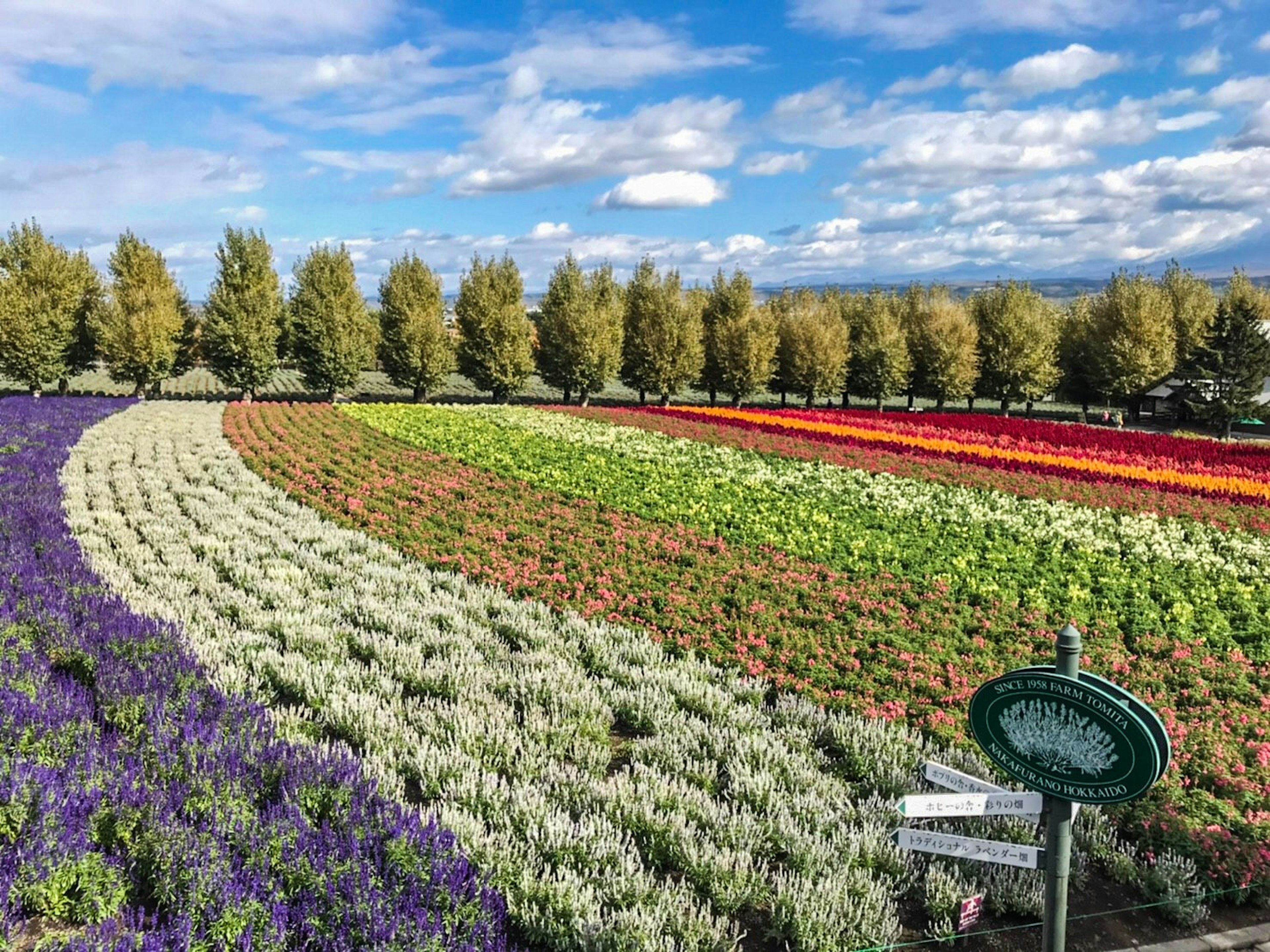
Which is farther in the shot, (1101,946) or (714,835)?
(714,835)

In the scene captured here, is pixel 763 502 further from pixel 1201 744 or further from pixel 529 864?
pixel 529 864

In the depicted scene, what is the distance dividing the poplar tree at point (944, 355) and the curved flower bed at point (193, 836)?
179ft

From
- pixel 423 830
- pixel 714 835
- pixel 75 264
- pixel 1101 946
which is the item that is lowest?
pixel 1101 946

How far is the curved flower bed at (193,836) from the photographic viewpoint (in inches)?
163

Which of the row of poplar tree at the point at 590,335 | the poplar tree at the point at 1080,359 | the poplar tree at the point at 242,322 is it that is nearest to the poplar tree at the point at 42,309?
the row of poplar tree at the point at 590,335

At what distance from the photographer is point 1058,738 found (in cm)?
341

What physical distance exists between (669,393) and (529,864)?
50252mm

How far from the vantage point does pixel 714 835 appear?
5641 mm

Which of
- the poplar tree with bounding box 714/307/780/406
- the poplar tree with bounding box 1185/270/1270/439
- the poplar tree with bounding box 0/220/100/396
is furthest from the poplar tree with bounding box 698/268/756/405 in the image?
the poplar tree with bounding box 0/220/100/396

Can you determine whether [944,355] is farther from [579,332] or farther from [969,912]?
[969,912]

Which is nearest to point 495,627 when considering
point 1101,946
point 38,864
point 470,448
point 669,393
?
point 38,864

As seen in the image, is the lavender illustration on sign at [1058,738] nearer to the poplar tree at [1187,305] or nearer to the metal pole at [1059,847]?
the metal pole at [1059,847]

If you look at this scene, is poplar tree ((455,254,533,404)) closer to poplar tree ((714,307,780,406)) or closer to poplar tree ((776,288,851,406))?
poplar tree ((714,307,780,406))

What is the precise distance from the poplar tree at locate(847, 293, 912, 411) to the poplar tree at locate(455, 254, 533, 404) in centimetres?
2504
